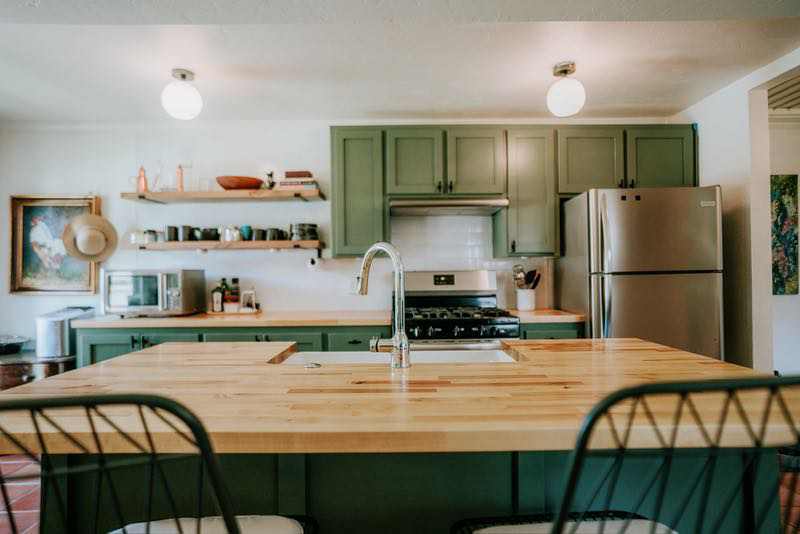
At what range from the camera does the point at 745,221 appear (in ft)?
9.48

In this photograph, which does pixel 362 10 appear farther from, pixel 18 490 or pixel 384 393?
pixel 18 490

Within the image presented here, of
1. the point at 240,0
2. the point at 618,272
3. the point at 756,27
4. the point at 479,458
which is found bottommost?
Answer: the point at 479,458

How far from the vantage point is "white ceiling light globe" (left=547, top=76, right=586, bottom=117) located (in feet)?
7.72

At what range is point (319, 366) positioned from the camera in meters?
1.47

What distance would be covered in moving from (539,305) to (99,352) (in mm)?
3393

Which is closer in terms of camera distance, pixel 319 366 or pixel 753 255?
pixel 319 366

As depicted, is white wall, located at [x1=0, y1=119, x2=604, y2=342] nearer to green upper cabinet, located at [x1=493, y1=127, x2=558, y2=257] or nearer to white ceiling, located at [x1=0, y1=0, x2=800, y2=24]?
green upper cabinet, located at [x1=493, y1=127, x2=558, y2=257]

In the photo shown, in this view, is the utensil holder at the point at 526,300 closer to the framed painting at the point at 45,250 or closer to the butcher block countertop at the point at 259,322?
the butcher block countertop at the point at 259,322

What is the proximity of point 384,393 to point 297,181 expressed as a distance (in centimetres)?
255

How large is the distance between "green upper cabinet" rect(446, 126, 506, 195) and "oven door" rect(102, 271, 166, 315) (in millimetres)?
2309

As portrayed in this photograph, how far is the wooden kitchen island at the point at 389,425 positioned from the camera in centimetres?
90

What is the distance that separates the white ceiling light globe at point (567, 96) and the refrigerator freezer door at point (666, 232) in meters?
0.76

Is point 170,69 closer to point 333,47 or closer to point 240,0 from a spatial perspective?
point 333,47

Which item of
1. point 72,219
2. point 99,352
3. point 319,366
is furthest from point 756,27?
point 72,219
